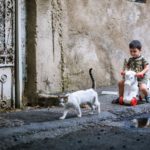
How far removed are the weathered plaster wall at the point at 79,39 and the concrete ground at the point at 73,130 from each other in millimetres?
956

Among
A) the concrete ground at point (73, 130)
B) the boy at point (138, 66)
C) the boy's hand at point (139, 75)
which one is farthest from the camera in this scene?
the boy at point (138, 66)

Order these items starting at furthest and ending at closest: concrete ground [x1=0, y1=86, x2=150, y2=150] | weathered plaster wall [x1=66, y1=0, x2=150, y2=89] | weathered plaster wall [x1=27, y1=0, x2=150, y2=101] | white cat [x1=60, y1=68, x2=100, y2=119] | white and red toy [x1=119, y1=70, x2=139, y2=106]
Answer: weathered plaster wall [x1=66, y1=0, x2=150, y2=89] < weathered plaster wall [x1=27, y1=0, x2=150, y2=101] < white and red toy [x1=119, y1=70, x2=139, y2=106] < white cat [x1=60, y1=68, x2=100, y2=119] < concrete ground [x1=0, y1=86, x2=150, y2=150]

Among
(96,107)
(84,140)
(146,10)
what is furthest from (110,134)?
(146,10)

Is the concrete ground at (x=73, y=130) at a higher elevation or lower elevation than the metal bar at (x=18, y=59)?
lower

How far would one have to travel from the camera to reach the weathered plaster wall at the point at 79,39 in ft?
29.0

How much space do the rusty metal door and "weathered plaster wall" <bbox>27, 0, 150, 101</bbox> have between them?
37cm

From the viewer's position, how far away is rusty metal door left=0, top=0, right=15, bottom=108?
330 inches

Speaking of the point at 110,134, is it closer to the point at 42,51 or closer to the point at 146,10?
the point at 42,51

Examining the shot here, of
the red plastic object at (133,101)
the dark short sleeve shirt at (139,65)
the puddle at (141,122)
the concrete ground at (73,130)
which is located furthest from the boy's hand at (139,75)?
the puddle at (141,122)

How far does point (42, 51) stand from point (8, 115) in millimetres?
1558

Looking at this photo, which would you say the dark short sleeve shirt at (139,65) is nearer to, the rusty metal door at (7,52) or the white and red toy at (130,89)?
the white and red toy at (130,89)

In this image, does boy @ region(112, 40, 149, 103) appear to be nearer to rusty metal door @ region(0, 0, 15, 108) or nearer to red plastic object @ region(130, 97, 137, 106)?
red plastic object @ region(130, 97, 137, 106)

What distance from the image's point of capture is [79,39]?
9812 mm

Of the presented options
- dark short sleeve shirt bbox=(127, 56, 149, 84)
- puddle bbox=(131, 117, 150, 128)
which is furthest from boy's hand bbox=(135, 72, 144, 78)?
puddle bbox=(131, 117, 150, 128)
